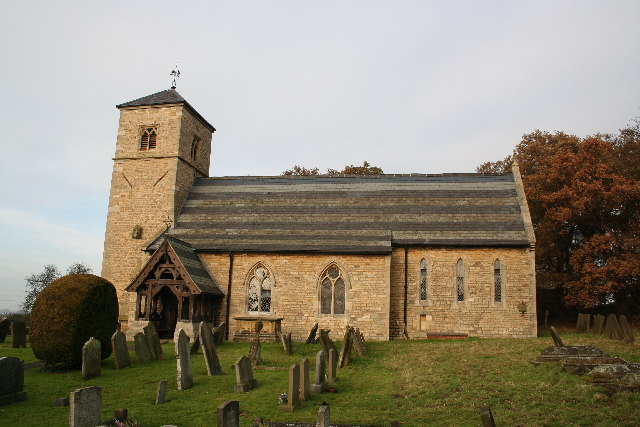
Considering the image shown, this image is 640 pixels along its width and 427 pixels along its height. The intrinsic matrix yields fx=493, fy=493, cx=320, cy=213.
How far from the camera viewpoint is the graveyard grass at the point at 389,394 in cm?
945

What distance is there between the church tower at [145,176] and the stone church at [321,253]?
76 millimetres

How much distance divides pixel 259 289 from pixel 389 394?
13.3 metres

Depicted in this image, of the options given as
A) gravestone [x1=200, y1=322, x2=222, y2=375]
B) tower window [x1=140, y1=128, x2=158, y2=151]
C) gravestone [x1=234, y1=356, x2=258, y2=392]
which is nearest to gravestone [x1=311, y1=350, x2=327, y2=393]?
gravestone [x1=234, y1=356, x2=258, y2=392]

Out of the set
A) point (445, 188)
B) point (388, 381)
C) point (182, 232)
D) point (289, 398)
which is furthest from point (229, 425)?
point (445, 188)

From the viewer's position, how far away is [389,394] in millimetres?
11398

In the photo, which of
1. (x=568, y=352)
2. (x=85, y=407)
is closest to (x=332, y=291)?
(x=568, y=352)

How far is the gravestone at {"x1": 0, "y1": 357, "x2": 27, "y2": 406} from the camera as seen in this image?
35.4 ft

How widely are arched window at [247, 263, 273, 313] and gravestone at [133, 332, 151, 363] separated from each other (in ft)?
24.7

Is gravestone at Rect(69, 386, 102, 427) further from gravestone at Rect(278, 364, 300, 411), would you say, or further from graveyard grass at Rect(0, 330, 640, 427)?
gravestone at Rect(278, 364, 300, 411)

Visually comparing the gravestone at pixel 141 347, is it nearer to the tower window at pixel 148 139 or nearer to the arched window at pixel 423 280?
the arched window at pixel 423 280

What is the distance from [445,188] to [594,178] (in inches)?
344

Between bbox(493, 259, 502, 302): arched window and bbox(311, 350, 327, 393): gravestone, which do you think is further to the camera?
bbox(493, 259, 502, 302): arched window

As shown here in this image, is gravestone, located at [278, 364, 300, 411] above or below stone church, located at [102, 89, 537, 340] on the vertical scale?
below

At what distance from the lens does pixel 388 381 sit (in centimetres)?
1282
